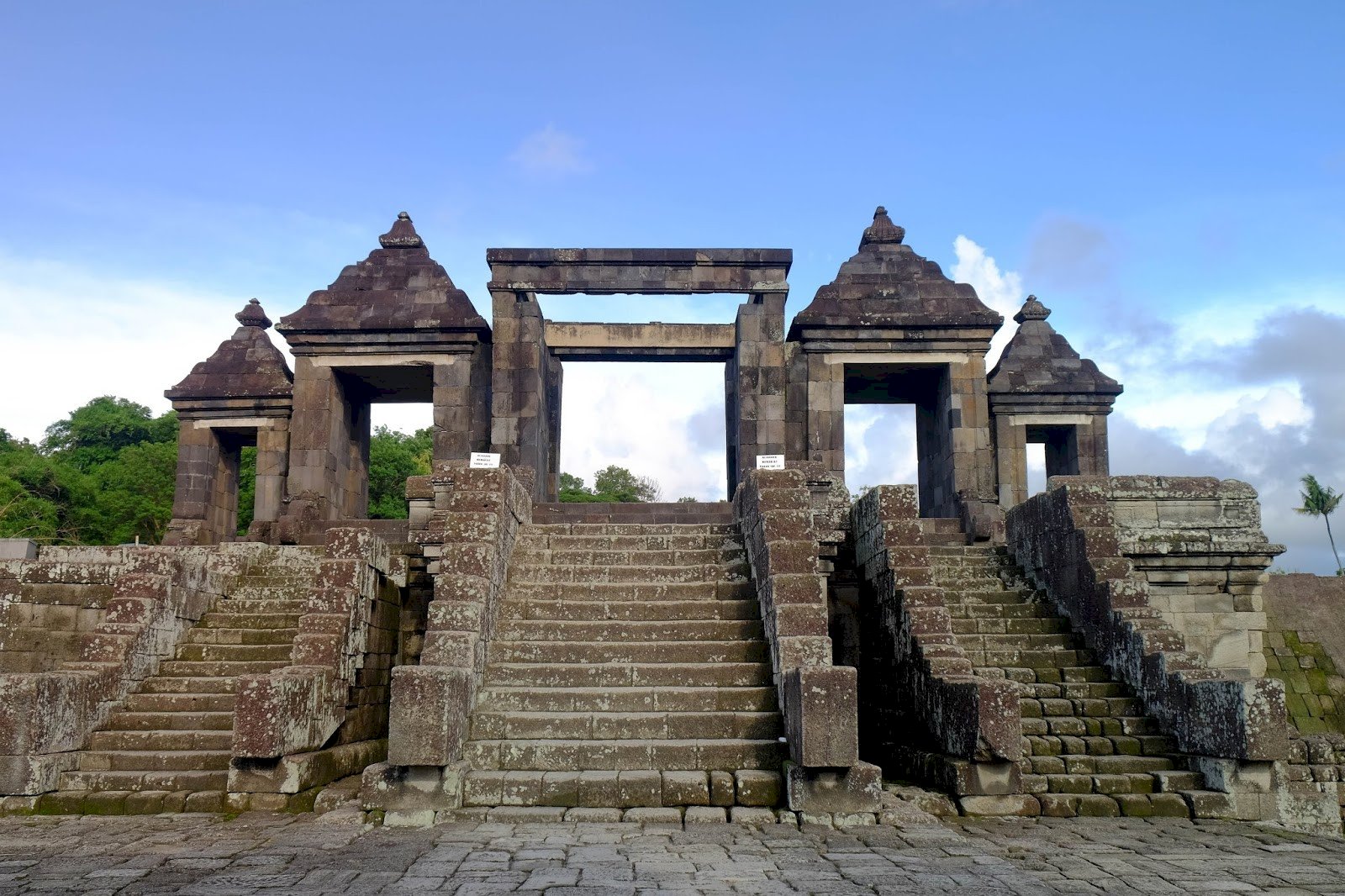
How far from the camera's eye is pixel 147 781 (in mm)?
7527

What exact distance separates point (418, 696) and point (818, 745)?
8.97ft

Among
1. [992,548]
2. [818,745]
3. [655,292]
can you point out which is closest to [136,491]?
[655,292]

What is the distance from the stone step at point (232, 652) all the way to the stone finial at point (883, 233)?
13.0m

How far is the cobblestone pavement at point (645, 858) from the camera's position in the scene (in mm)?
4996

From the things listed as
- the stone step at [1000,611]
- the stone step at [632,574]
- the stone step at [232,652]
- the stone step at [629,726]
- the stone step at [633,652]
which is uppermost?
the stone step at [632,574]

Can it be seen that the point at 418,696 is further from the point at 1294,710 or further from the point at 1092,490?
the point at 1294,710

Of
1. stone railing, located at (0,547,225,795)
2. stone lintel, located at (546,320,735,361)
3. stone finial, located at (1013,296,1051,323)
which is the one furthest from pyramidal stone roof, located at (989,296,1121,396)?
stone railing, located at (0,547,225,795)

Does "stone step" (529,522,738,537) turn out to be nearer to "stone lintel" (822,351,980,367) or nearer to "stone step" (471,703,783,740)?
"stone step" (471,703,783,740)

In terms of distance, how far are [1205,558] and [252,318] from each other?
726 inches

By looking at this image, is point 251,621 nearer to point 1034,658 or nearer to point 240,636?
point 240,636

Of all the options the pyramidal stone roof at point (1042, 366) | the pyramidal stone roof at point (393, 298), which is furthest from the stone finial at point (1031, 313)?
the pyramidal stone roof at point (393, 298)

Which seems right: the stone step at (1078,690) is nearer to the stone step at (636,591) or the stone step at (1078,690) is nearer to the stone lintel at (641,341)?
the stone step at (636,591)

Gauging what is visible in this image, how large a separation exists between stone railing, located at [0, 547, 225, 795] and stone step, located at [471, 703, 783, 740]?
3.33 m

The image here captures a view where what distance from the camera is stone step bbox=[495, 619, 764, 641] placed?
27.4ft
